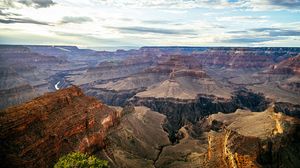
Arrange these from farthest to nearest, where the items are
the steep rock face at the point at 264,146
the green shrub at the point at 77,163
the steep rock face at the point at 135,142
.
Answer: the steep rock face at the point at 135,142, the steep rock face at the point at 264,146, the green shrub at the point at 77,163

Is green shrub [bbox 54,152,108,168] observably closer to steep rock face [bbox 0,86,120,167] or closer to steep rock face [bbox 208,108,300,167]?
steep rock face [bbox 0,86,120,167]

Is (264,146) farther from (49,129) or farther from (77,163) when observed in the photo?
(49,129)

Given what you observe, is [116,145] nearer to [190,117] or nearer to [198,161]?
[198,161]

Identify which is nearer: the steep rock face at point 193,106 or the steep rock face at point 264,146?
the steep rock face at point 264,146

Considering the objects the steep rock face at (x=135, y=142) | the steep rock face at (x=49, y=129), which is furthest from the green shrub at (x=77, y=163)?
the steep rock face at (x=135, y=142)

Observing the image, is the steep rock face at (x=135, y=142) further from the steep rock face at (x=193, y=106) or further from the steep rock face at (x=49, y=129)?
the steep rock face at (x=193, y=106)

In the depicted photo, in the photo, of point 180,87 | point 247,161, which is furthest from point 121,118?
point 180,87

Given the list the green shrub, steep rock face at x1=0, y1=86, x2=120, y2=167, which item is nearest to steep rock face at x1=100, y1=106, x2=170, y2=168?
steep rock face at x1=0, y1=86, x2=120, y2=167

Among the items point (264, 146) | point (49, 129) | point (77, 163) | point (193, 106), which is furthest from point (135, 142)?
point (193, 106)
